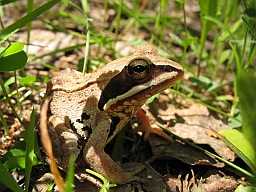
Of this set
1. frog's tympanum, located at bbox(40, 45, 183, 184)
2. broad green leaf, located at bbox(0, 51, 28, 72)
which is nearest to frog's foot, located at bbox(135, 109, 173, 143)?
frog's tympanum, located at bbox(40, 45, 183, 184)

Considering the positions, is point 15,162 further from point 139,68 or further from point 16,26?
point 139,68

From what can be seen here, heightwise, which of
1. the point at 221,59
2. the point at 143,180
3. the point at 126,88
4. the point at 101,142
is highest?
the point at 221,59

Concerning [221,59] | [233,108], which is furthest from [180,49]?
[233,108]

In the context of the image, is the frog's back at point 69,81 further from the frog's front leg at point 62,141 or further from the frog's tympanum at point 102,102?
the frog's front leg at point 62,141

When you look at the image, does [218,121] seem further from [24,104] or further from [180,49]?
[24,104]

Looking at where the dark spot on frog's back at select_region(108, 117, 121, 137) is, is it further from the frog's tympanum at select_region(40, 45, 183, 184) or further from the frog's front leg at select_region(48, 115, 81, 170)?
the frog's front leg at select_region(48, 115, 81, 170)

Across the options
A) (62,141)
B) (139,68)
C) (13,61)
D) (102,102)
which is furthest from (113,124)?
(13,61)
